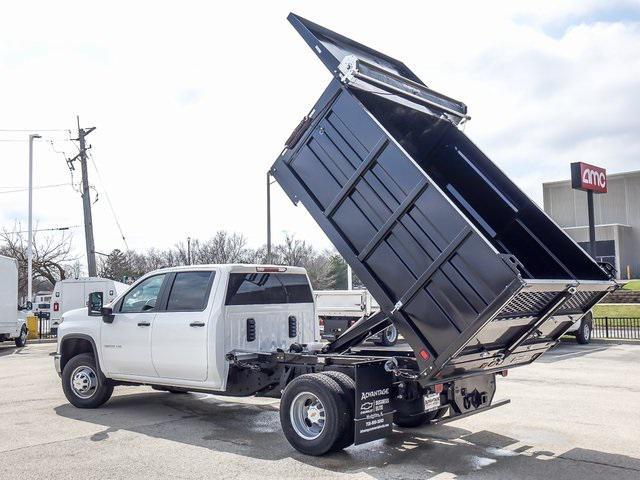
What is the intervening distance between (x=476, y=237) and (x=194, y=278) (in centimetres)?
403

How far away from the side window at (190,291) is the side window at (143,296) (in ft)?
1.08

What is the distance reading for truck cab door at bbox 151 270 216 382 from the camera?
7.95 meters

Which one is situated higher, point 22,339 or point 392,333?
point 392,333

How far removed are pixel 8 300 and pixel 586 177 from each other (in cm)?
2085

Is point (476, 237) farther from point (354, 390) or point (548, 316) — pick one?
point (354, 390)

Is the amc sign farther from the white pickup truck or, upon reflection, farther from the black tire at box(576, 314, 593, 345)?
the white pickup truck

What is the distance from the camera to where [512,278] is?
542cm

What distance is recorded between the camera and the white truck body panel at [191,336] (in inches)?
310

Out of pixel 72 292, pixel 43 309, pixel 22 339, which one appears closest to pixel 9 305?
pixel 22 339

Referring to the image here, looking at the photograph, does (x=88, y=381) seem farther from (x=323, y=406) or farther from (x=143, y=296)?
(x=323, y=406)

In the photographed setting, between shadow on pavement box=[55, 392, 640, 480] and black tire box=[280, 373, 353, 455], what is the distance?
15cm

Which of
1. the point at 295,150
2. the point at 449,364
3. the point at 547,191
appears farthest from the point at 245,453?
the point at 547,191

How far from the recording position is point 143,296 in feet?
29.2

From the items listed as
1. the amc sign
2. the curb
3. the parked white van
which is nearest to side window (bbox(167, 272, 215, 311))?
the parked white van
